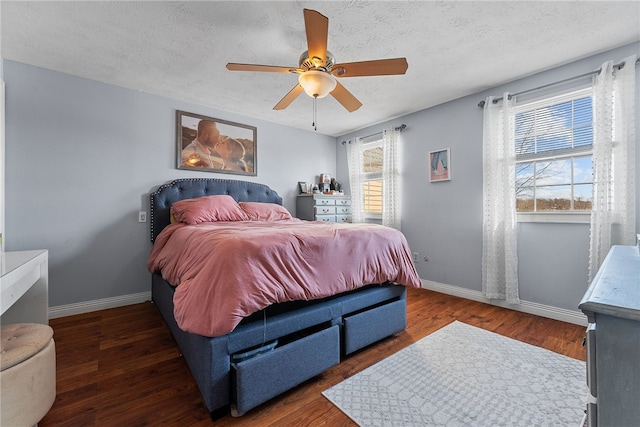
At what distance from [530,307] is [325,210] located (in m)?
2.71

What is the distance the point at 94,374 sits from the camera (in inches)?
65.6

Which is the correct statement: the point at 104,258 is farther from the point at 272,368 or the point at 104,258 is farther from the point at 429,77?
the point at 429,77

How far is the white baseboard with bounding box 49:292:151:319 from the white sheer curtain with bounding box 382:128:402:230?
3.33m

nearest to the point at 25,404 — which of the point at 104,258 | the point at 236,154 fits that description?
the point at 104,258

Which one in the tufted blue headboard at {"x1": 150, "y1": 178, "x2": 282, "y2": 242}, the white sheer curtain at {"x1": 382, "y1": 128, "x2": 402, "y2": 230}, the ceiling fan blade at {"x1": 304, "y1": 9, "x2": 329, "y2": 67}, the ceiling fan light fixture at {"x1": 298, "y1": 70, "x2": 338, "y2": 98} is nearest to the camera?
the ceiling fan blade at {"x1": 304, "y1": 9, "x2": 329, "y2": 67}

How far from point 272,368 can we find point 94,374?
4.10 feet

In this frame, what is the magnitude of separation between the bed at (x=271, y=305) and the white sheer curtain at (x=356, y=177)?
2.29m

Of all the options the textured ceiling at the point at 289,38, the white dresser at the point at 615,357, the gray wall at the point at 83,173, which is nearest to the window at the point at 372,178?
the textured ceiling at the point at 289,38

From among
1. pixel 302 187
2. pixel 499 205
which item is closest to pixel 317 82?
pixel 499 205

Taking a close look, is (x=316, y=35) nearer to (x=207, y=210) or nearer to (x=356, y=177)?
(x=207, y=210)

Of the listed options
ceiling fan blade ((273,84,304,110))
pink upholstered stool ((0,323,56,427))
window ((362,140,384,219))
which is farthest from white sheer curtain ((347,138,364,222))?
pink upholstered stool ((0,323,56,427))

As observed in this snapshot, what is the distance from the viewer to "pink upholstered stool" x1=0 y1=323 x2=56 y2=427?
1.05 meters

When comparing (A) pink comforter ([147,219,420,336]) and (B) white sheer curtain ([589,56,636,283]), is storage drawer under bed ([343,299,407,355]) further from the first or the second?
→ (B) white sheer curtain ([589,56,636,283])

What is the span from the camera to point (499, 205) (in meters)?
2.84
